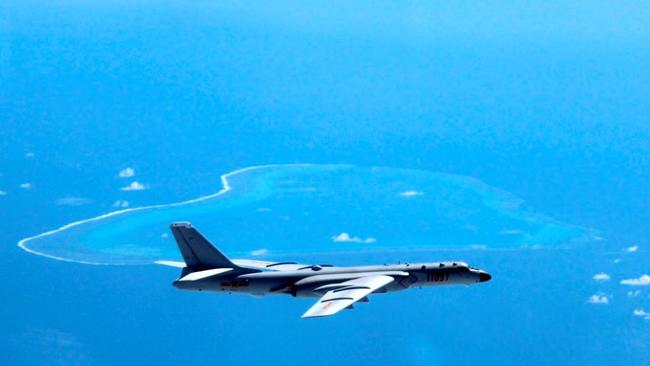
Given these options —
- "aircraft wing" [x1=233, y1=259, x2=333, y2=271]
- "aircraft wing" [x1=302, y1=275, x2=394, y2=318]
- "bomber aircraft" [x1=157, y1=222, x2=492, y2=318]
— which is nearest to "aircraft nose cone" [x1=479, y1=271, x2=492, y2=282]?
"bomber aircraft" [x1=157, y1=222, x2=492, y2=318]

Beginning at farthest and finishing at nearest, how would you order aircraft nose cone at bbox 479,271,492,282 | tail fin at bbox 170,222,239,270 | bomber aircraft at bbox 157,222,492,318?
aircraft nose cone at bbox 479,271,492,282 < tail fin at bbox 170,222,239,270 < bomber aircraft at bbox 157,222,492,318

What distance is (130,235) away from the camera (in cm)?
15275

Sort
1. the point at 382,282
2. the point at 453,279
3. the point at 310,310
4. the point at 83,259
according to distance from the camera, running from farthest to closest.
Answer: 1. the point at 83,259
2. the point at 453,279
3. the point at 382,282
4. the point at 310,310

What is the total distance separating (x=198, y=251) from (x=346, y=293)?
13.6 m

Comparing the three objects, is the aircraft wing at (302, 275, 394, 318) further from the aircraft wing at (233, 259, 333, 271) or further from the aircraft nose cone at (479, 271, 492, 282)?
the aircraft nose cone at (479, 271, 492, 282)

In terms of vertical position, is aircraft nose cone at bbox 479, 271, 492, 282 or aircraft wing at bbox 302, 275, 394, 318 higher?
aircraft nose cone at bbox 479, 271, 492, 282

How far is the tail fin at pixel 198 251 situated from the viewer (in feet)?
315

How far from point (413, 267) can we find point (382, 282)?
507 centimetres

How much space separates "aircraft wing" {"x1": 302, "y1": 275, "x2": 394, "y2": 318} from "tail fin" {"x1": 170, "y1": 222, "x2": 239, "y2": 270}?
9.31m

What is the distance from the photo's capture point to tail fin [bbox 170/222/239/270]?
96.1 m

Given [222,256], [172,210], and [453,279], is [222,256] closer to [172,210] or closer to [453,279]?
[453,279]

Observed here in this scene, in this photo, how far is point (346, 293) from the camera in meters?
89.4

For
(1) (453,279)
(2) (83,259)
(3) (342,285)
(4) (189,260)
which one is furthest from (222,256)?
(2) (83,259)

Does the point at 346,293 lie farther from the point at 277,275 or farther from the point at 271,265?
the point at 271,265
